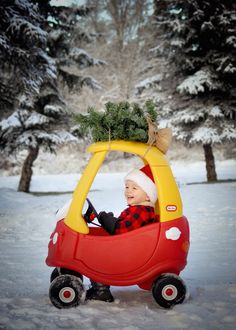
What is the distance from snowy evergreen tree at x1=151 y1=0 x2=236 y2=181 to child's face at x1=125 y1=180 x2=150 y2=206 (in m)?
9.77

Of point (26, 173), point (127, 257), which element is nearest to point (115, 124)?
point (127, 257)

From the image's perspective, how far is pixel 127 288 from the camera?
325cm

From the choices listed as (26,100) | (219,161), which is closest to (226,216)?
(26,100)

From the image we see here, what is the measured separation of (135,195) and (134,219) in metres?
0.25

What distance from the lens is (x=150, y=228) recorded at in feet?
8.87

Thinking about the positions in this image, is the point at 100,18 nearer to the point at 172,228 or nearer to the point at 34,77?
the point at 34,77

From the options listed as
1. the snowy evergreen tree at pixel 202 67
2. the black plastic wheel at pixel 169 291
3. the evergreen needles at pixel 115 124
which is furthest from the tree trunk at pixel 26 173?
the black plastic wheel at pixel 169 291

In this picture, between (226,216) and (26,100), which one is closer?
(226,216)

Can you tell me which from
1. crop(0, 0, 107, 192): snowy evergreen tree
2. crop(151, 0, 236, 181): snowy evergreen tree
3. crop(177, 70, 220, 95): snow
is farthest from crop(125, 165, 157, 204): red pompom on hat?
crop(177, 70, 220, 95): snow

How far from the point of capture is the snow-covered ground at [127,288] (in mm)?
2377

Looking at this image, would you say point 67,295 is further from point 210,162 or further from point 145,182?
point 210,162

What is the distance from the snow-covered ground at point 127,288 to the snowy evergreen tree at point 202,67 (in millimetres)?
4838

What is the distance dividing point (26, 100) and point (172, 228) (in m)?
11.4

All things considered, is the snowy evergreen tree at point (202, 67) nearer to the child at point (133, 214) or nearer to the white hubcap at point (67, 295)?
the child at point (133, 214)
